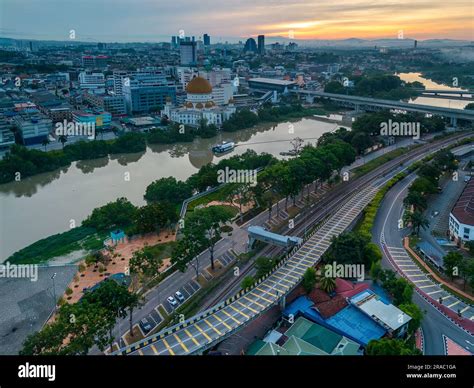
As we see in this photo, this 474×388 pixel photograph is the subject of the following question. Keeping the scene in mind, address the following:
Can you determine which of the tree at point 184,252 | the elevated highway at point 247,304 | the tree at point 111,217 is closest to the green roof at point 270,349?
the elevated highway at point 247,304

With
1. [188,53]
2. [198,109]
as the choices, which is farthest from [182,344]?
[188,53]

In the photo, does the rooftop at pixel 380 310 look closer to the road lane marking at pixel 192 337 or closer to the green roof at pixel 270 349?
the green roof at pixel 270 349

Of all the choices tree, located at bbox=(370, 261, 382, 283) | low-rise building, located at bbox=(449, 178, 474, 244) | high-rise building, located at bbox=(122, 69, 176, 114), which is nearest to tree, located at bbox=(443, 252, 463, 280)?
tree, located at bbox=(370, 261, 382, 283)

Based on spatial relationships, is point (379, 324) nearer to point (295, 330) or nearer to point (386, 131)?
point (295, 330)

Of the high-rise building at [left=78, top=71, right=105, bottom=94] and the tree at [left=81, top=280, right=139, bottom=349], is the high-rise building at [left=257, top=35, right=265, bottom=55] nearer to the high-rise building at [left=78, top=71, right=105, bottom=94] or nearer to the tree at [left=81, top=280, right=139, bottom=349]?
the high-rise building at [left=78, top=71, right=105, bottom=94]

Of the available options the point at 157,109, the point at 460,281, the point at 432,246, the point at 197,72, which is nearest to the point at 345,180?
the point at 432,246
